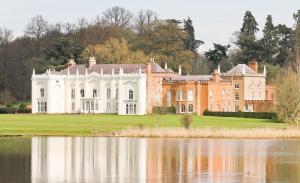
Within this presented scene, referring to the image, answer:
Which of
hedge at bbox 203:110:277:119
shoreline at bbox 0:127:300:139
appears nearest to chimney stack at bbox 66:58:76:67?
hedge at bbox 203:110:277:119

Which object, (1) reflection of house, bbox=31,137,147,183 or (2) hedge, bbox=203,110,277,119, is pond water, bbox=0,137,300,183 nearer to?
(1) reflection of house, bbox=31,137,147,183

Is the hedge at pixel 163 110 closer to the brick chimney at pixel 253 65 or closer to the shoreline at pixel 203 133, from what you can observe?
the brick chimney at pixel 253 65

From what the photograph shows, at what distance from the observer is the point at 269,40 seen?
403 feet

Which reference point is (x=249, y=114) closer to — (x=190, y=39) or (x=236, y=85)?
(x=236, y=85)

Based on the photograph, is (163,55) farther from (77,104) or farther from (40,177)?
(40,177)

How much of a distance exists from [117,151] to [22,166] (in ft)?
27.3

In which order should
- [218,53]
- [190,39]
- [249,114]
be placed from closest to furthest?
[249,114]
[218,53]
[190,39]

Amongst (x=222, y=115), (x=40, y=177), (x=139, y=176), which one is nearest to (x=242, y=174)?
(x=139, y=176)

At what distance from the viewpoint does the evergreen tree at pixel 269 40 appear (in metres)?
120

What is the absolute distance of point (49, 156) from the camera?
4116 cm

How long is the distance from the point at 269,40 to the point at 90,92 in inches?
1245

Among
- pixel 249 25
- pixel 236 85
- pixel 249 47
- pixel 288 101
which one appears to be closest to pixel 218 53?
pixel 249 25

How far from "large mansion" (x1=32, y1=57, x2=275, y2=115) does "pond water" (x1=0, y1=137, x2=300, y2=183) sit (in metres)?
45.0

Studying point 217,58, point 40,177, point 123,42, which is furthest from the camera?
point 217,58
